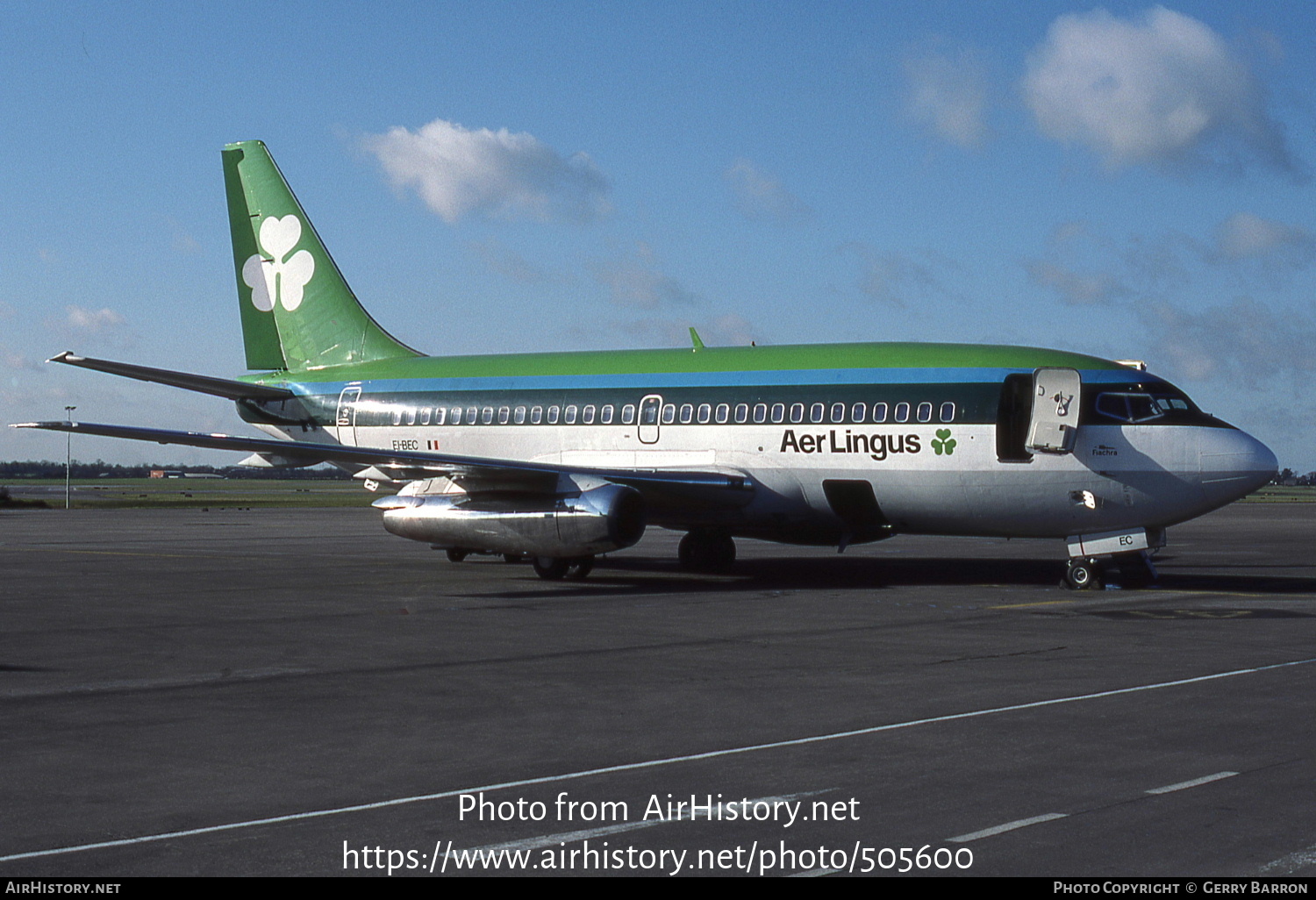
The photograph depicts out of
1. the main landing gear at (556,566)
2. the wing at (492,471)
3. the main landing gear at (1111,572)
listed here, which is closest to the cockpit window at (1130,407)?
the main landing gear at (1111,572)

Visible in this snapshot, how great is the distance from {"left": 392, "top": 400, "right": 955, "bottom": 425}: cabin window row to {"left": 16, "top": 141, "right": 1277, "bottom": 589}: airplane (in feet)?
0.13

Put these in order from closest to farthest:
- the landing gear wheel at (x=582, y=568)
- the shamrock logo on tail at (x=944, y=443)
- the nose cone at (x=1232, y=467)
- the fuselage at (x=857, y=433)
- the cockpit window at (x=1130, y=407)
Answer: the nose cone at (x=1232, y=467) < the fuselage at (x=857, y=433) < the cockpit window at (x=1130, y=407) < the shamrock logo on tail at (x=944, y=443) < the landing gear wheel at (x=582, y=568)

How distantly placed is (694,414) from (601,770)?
1835cm

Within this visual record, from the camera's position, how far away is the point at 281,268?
35.5 meters

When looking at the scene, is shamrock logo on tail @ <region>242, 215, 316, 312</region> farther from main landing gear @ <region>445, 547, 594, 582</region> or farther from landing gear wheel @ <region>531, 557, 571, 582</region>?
landing gear wheel @ <region>531, 557, 571, 582</region>

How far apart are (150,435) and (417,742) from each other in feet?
55.0

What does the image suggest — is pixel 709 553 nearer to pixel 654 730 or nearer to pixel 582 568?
pixel 582 568

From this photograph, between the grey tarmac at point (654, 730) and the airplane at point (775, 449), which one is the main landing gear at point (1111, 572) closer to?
the airplane at point (775, 449)

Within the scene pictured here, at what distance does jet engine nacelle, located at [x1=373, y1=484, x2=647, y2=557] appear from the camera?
24609mm

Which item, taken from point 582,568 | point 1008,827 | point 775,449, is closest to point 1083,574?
point 775,449

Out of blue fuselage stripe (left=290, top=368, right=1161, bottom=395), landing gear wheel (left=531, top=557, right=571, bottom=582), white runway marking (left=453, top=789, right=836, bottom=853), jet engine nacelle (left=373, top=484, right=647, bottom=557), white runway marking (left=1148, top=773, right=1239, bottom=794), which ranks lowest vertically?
white runway marking (left=453, top=789, right=836, bottom=853)

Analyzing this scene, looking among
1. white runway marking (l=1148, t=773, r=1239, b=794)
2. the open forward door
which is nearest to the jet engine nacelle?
the open forward door

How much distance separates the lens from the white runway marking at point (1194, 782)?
9094mm

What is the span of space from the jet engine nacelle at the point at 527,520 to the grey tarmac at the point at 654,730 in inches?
40.7
